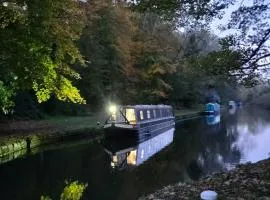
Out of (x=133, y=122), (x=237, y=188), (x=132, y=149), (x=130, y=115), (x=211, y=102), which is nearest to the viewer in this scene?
(x=237, y=188)

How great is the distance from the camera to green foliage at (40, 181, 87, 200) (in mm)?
12480

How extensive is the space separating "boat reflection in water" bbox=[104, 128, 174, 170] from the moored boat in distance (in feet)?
1.69

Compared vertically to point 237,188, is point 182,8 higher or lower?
higher

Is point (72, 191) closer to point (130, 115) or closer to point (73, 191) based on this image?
point (73, 191)

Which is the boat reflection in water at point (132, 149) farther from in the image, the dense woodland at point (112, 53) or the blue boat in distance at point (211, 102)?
the blue boat in distance at point (211, 102)

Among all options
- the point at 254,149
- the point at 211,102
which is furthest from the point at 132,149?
the point at 211,102

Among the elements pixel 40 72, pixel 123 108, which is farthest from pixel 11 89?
pixel 123 108

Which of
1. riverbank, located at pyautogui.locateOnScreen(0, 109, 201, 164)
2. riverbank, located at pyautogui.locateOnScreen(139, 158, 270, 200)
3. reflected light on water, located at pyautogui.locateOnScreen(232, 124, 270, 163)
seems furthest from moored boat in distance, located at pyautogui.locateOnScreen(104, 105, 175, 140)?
riverbank, located at pyautogui.locateOnScreen(139, 158, 270, 200)

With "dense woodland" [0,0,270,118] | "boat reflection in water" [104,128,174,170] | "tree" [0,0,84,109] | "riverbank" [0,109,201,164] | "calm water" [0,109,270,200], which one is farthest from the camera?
"riverbank" [0,109,201,164]

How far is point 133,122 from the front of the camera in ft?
89.2

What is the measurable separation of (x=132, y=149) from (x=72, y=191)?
426 inches

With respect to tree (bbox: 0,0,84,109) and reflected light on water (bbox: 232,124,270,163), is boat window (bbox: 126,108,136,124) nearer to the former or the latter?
tree (bbox: 0,0,84,109)

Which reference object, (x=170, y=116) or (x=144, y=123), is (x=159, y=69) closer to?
(x=170, y=116)

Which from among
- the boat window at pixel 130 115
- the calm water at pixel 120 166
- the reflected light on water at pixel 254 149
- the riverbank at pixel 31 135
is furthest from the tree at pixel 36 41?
the reflected light on water at pixel 254 149
